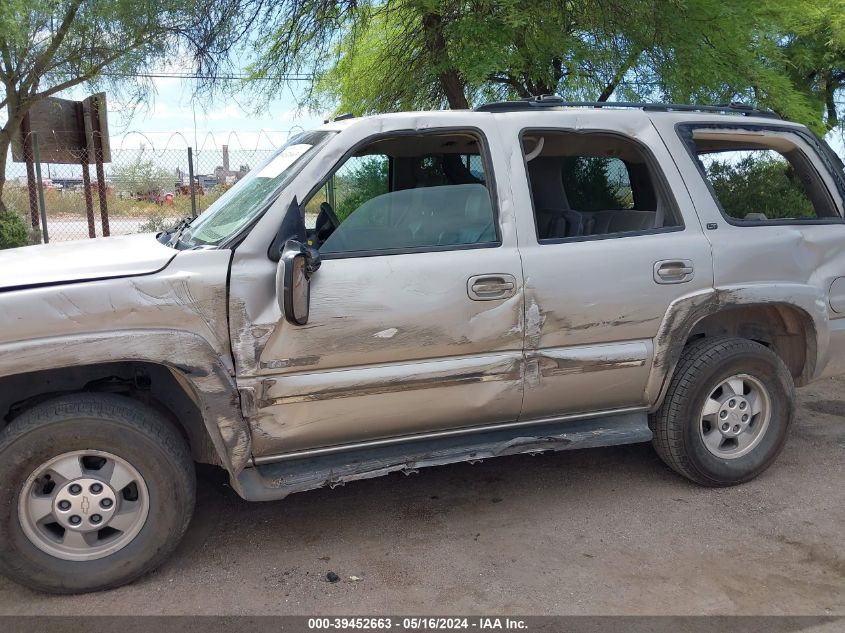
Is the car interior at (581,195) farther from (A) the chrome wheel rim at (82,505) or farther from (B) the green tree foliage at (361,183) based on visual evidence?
(A) the chrome wheel rim at (82,505)

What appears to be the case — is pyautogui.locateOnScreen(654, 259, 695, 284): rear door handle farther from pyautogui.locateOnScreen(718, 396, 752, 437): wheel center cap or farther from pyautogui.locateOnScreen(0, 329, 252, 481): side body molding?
pyautogui.locateOnScreen(0, 329, 252, 481): side body molding

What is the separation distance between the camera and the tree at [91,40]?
7.95 metres

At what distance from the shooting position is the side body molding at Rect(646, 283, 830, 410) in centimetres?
384

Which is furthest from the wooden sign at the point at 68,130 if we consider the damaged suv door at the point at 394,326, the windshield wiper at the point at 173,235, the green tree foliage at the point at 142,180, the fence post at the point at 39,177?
the damaged suv door at the point at 394,326

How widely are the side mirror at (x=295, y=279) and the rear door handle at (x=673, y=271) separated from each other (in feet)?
5.74

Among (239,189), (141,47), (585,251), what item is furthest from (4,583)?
(141,47)

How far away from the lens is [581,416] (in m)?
3.89

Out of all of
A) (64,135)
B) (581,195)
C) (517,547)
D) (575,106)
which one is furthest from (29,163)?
(517,547)

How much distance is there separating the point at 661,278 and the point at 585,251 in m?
0.43

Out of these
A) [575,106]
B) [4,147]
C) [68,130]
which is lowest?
[4,147]

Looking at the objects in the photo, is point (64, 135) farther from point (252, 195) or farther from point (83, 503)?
point (83, 503)

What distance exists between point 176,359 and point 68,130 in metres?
8.38

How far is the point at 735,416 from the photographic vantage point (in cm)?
416

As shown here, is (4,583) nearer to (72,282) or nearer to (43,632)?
(43,632)
